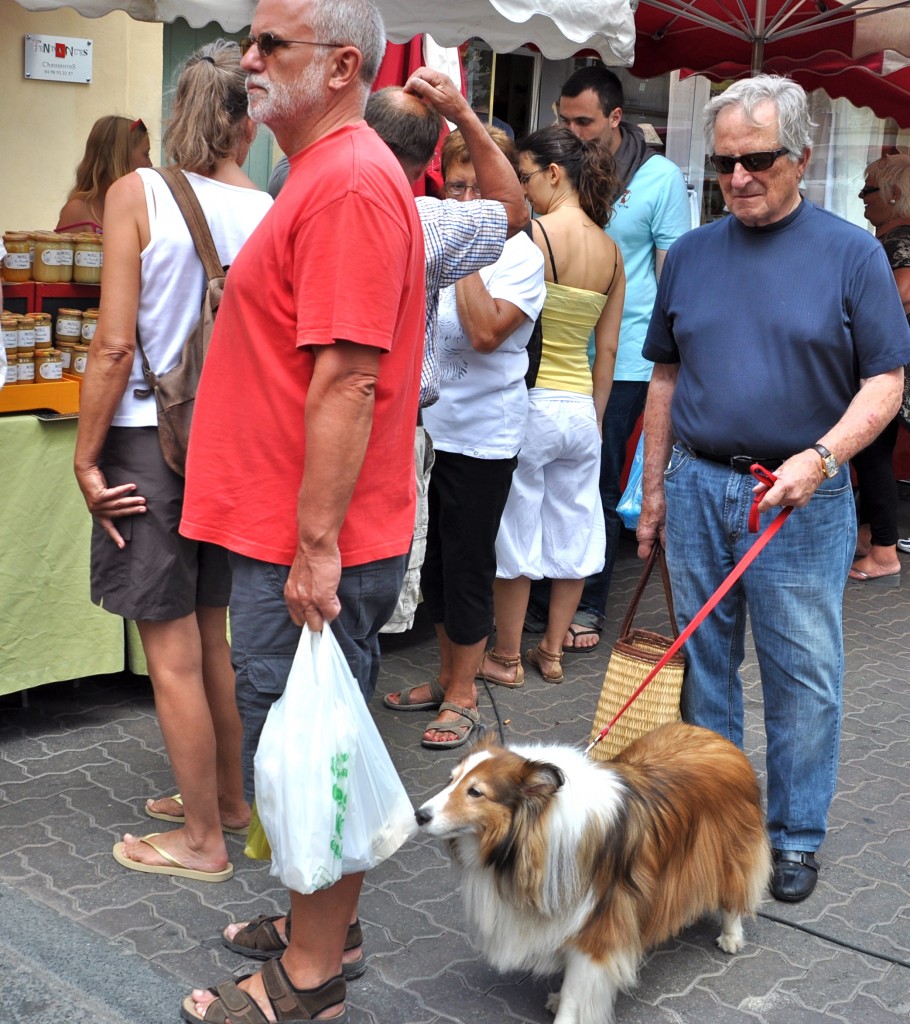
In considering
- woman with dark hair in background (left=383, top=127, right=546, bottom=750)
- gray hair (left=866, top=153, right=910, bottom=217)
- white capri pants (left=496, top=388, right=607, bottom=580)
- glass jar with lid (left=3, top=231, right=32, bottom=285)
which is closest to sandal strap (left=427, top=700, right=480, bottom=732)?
woman with dark hair in background (left=383, top=127, right=546, bottom=750)

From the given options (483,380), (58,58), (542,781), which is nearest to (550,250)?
(483,380)

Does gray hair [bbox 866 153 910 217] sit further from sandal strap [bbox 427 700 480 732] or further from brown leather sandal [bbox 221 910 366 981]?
brown leather sandal [bbox 221 910 366 981]

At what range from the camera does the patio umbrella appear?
6914 mm

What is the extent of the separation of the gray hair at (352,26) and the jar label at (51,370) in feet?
6.42

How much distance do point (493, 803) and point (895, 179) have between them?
19.4ft

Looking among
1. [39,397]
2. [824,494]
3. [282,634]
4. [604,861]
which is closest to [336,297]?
[282,634]

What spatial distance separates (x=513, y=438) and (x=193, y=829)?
177cm

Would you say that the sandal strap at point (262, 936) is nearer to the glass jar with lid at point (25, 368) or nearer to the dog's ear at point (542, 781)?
the dog's ear at point (542, 781)

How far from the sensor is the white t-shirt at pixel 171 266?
299 cm

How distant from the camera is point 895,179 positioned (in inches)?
289

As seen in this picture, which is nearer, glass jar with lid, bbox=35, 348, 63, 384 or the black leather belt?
the black leather belt

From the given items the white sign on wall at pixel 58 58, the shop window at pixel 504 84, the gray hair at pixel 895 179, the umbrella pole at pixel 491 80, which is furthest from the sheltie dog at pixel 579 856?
the umbrella pole at pixel 491 80

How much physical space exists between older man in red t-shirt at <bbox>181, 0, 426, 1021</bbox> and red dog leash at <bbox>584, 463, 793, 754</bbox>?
0.95 meters

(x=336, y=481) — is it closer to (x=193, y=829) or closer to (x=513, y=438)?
(x=193, y=829)
